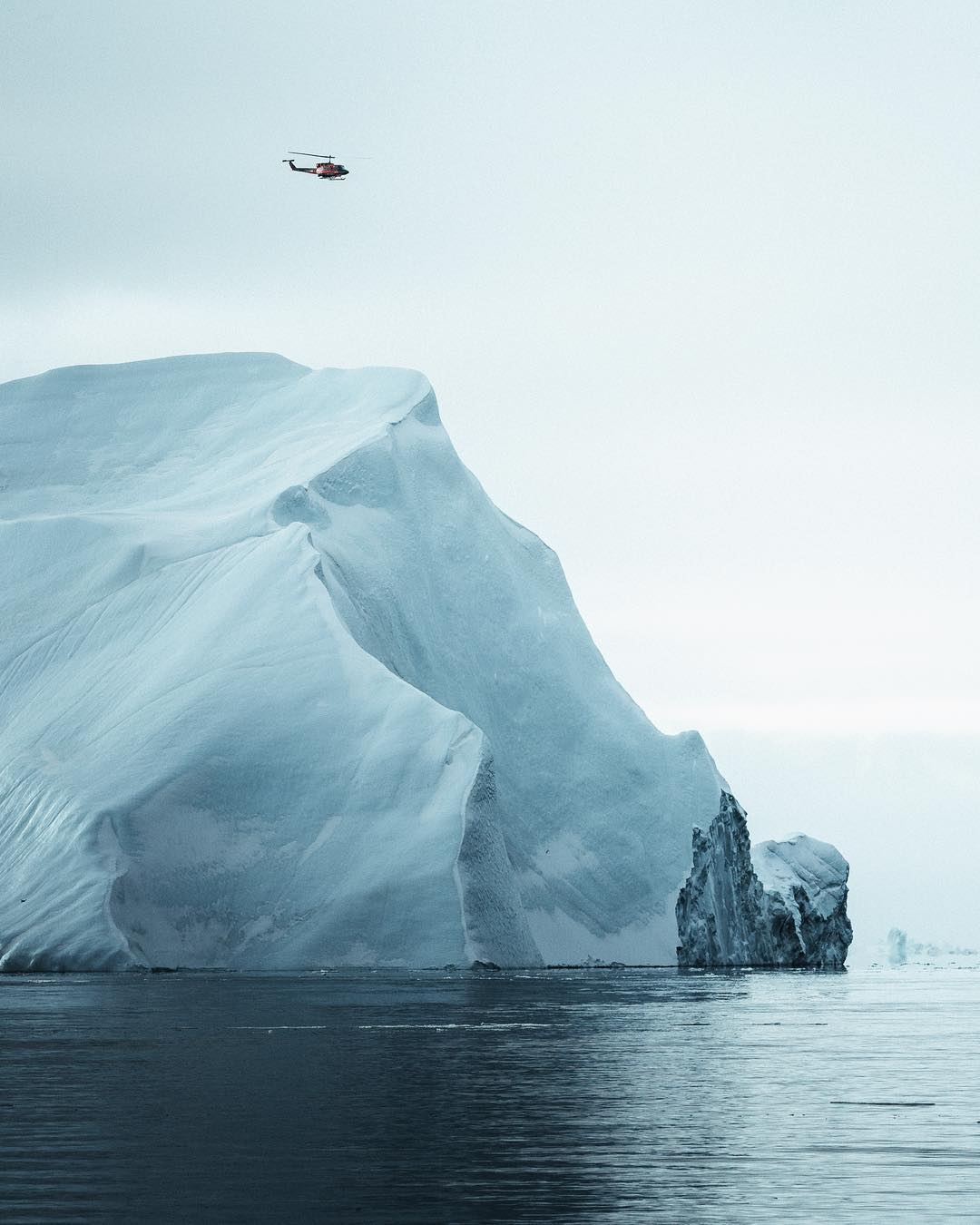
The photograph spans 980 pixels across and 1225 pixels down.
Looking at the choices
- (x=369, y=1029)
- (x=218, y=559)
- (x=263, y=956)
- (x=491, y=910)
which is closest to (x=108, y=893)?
(x=263, y=956)

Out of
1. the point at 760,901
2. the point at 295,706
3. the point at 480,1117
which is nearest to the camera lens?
the point at 480,1117

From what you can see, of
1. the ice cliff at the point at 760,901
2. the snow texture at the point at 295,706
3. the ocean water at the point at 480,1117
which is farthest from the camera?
the ice cliff at the point at 760,901

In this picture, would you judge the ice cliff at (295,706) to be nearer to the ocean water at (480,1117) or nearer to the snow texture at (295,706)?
the snow texture at (295,706)

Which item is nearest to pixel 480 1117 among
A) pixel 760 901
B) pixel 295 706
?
pixel 295 706

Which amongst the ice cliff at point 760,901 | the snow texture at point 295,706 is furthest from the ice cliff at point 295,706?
the ice cliff at point 760,901

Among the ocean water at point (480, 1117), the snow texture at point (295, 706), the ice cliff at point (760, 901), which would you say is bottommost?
the ice cliff at point (760, 901)

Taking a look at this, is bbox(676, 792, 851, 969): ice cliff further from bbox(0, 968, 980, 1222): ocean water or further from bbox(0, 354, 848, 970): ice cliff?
bbox(0, 968, 980, 1222): ocean water

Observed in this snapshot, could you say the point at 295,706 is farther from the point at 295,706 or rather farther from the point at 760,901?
the point at 760,901
